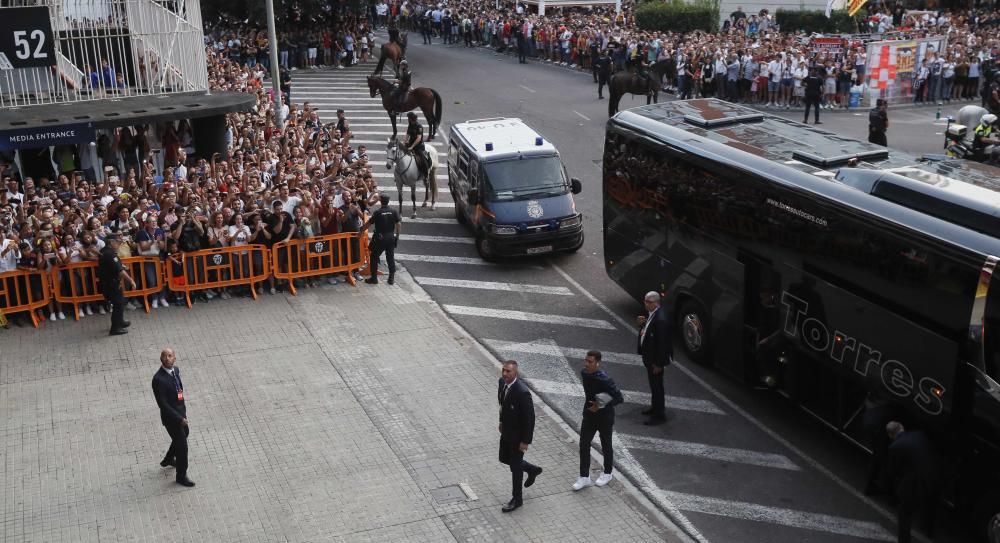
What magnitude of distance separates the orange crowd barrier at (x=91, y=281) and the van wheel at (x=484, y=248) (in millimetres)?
5853

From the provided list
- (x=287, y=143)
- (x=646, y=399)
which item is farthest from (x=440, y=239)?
(x=646, y=399)

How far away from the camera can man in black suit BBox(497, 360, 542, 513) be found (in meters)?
10.7

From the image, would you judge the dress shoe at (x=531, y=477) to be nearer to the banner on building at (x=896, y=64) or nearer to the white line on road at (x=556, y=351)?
the white line on road at (x=556, y=351)

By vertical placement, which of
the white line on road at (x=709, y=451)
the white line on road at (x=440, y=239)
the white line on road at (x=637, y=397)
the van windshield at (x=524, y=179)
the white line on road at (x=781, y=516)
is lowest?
the white line on road at (x=781, y=516)

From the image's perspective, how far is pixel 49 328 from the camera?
1675 cm

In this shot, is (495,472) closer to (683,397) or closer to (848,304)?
(683,397)

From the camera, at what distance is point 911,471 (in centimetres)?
1007

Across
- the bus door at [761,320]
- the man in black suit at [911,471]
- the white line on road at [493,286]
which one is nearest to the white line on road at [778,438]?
the bus door at [761,320]

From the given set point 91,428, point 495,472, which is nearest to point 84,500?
point 91,428

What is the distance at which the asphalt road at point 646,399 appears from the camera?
1145 cm

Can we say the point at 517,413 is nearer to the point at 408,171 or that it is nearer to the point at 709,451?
the point at 709,451

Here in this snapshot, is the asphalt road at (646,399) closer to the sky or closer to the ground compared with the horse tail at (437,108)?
closer to the ground

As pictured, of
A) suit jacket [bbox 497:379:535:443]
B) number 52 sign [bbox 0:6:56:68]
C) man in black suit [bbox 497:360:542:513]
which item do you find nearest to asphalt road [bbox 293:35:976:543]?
man in black suit [bbox 497:360:542:513]

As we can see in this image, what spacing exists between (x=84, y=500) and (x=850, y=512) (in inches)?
328
